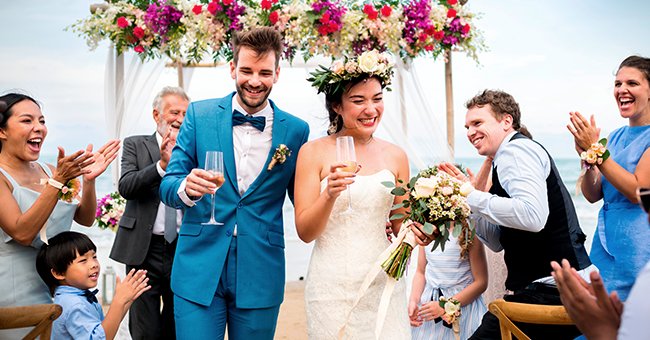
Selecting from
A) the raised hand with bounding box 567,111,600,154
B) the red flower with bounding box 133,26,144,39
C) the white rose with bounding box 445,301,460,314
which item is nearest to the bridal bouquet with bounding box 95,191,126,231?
the red flower with bounding box 133,26,144,39

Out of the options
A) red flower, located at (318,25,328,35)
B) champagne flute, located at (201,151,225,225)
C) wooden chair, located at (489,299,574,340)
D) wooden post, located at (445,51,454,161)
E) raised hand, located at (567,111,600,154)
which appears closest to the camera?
wooden chair, located at (489,299,574,340)

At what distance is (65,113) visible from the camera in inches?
1038

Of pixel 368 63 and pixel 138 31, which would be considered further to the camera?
pixel 138 31

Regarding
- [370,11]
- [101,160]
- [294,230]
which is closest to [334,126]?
[101,160]

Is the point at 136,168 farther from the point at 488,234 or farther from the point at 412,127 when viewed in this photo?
the point at 412,127

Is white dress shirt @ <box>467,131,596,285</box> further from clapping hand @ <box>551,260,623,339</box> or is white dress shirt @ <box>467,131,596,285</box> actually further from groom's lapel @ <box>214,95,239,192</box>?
clapping hand @ <box>551,260,623,339</box>

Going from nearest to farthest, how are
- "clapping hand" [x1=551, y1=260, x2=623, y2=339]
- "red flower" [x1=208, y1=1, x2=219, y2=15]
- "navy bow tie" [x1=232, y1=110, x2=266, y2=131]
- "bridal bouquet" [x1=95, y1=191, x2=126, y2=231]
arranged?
"clapping hand" [x1=551, y1=260, x2=623, y2=339] < "navy bow tie" [x1=232, y1=110, x2=266, y2=131] < "bridal bouquet" [x1=95, y1=191, x2=126, y2=231] < "red flower" [x1=208, y1=1, x2=219, y2=15]

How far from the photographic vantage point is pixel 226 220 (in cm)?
345

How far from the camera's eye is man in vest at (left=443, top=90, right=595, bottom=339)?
129 inches

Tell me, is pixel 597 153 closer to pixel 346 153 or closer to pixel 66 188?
pixel 346 153

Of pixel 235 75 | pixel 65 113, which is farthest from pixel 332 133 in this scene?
pixel 65 113

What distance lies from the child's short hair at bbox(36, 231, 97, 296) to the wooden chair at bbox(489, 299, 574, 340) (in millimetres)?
2182

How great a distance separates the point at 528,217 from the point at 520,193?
13 centimetres

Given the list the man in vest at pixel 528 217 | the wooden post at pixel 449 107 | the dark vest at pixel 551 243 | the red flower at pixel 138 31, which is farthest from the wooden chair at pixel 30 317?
the wooden post at pixel 449 107
